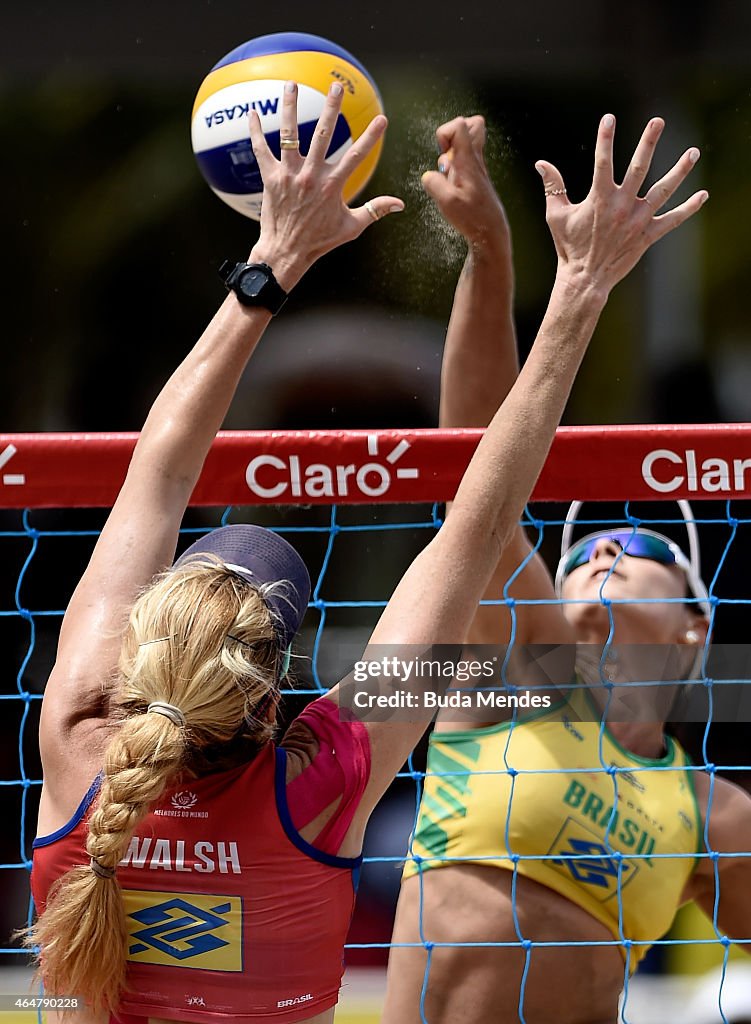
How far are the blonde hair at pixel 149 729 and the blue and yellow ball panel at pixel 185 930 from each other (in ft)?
0.12

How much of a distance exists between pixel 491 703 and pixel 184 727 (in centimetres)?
102

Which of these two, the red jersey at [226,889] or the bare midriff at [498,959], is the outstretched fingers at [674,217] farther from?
the bare midriff at [498,959]

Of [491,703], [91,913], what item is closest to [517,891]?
[491,703]

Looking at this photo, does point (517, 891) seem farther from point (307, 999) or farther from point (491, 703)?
point (307, 999)

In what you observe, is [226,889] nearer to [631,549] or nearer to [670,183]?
[670,183]

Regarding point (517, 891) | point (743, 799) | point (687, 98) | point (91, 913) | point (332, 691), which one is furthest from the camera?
point (687, 98)

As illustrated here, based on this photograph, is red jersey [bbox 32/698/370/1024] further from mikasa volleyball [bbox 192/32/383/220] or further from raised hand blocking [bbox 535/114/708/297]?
mikasa volleyball [bbox 192/32/383/220]

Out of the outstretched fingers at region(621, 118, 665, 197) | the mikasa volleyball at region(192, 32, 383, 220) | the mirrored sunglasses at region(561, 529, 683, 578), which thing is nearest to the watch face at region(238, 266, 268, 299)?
the outstretched fingers at region(621, 118, 665, 197)

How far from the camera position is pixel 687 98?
5.29 m

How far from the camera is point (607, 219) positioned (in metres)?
1.43

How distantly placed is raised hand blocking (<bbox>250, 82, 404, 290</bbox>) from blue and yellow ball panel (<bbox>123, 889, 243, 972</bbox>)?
709 mm

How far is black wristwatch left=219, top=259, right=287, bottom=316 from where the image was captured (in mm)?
1438

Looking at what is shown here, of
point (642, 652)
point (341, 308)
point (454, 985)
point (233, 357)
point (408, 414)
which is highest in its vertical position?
point (341, 308)

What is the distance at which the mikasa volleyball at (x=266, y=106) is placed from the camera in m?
2.19
